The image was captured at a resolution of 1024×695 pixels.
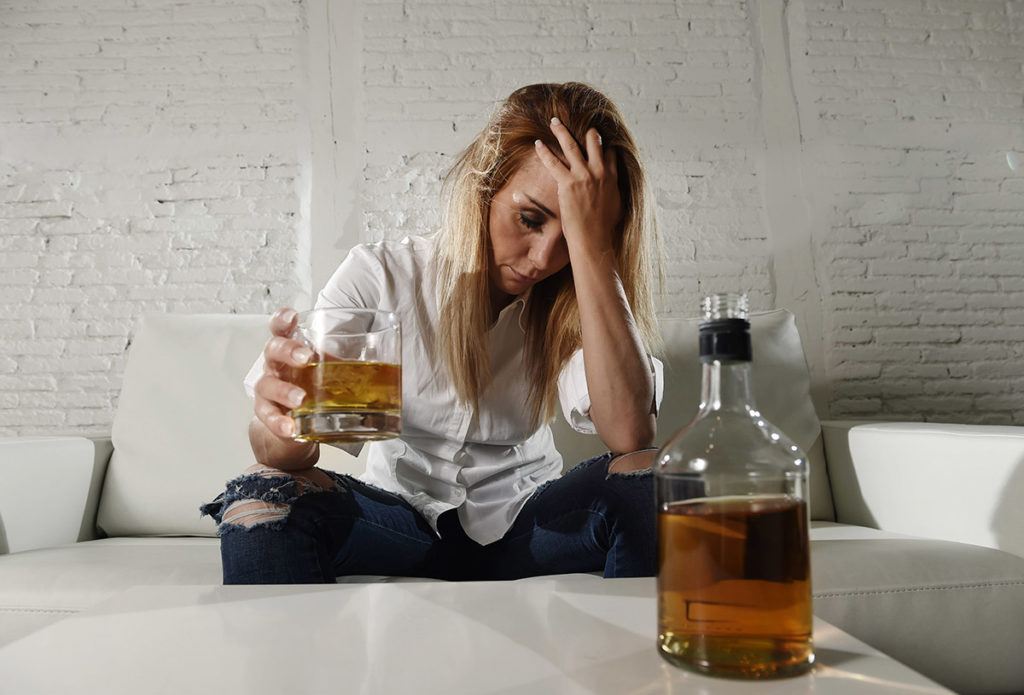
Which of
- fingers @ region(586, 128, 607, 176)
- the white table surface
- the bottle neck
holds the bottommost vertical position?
the white table surface

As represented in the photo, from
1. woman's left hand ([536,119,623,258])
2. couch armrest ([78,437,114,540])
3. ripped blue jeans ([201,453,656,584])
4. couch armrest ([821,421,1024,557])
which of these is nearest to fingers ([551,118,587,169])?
woman's left hand ([536,119,623,258])

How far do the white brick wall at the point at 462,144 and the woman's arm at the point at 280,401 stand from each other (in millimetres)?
1485

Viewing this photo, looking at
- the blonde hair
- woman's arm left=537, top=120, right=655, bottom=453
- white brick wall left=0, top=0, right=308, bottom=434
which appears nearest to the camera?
woman's arm left=537, top=120, right=655, bottom=453

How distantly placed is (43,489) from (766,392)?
5.36 ft

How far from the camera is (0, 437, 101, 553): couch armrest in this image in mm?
1568

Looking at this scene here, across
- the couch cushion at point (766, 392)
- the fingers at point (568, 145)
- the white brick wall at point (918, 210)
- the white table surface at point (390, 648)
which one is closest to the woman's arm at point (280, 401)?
the white table surface at point (390, 648)

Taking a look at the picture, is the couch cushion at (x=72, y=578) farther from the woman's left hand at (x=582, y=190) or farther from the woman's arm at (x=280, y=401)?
the woman's left hand at (x=582, y=190)

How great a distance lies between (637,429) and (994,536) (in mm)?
697

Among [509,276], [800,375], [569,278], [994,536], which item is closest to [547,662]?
[509,276]

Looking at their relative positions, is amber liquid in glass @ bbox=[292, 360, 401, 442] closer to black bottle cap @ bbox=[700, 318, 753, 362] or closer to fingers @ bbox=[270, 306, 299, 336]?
fingers @ bbox=[270, 306, 299, 336]

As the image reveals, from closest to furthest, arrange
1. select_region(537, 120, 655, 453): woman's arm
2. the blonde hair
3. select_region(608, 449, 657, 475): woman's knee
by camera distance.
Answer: select_region(608, 449, 657, 475): woman's knee, select_region(537, 120, 655, 453): woman's arm, the blonde hair

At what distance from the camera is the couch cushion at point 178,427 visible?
1.78 m

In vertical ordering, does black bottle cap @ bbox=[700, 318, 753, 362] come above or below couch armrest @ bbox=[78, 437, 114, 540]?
above

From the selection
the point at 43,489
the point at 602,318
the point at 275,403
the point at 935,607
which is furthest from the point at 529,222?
the point at 43,489
